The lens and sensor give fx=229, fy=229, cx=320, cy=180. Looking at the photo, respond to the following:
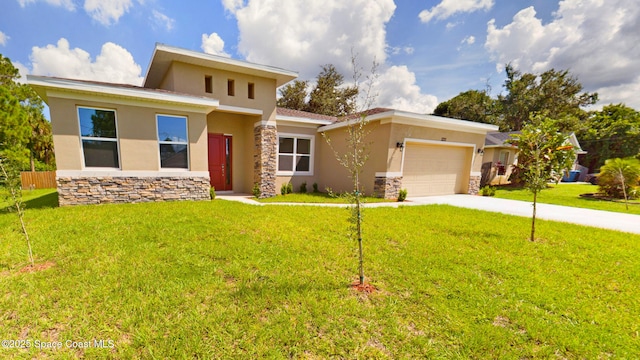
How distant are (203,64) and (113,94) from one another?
3.03m

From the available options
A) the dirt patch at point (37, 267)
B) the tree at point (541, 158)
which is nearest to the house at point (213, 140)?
the tree at point (541, 158)

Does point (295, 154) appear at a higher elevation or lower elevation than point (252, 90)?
lower

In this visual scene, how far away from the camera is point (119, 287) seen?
2910mm

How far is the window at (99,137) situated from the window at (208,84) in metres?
3.04

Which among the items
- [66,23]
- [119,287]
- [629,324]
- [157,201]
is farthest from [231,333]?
[66,23]

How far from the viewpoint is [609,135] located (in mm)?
24047

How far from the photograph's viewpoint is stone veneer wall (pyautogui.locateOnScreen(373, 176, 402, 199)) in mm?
9336

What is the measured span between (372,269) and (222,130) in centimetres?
898

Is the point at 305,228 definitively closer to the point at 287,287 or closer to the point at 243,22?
the point at 287,287

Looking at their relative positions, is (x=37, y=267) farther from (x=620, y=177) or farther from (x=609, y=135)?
(x=609, y=135)

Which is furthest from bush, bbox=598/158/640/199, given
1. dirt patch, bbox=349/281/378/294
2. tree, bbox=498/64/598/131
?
tree, bbox=498/64/598/131

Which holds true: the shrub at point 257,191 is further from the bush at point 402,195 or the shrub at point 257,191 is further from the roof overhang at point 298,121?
the bush at point 402,195

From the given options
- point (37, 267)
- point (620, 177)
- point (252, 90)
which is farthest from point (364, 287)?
point (620, 177)

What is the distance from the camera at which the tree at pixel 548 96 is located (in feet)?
84.0
